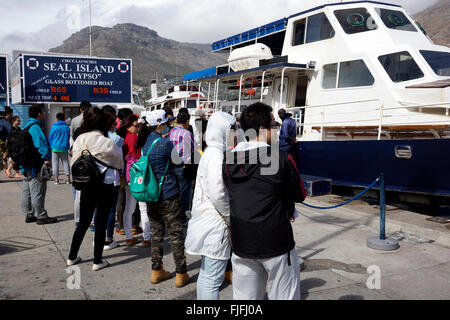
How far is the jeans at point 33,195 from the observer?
5.85 m

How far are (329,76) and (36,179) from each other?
22.4 feet

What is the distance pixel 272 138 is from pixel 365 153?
528 centimetres

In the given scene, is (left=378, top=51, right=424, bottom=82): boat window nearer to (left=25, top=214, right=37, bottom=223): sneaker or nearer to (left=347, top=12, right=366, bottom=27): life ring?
(left=347, top=12, right=366, bottom=27): life ring

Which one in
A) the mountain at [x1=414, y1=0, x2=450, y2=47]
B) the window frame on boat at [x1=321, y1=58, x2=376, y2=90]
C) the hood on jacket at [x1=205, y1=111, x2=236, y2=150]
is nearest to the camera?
the hood on jacket at [x1=205, y1=111, x2=236, y2=150]

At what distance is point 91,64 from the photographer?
1356 cm

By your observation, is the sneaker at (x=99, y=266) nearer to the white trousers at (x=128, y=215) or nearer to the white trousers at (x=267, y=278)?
the white trousers at (x=128, y=215)

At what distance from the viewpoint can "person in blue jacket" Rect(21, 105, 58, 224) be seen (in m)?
5.84

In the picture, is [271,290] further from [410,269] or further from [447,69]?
[447,69]

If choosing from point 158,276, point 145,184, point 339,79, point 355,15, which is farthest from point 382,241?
point 355,15

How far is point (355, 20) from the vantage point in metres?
8.80

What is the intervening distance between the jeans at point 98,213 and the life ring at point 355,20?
7254mm

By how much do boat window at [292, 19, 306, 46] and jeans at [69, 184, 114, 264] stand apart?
7.52m

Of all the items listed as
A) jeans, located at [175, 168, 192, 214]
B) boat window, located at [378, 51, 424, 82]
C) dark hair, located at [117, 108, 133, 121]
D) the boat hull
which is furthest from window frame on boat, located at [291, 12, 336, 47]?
jeans, located at [175, 168, 192, 214]

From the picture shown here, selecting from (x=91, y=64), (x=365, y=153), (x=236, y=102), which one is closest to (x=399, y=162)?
(x=365, y=153)
